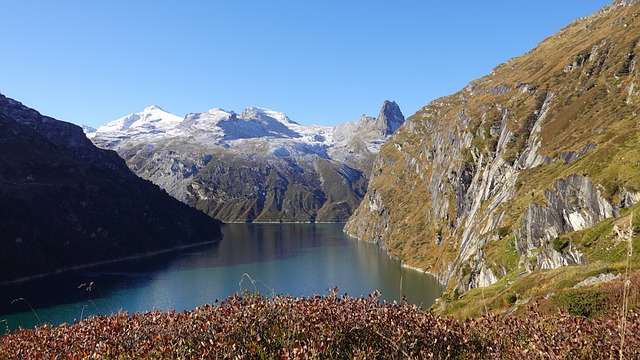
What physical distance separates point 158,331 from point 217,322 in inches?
50.5

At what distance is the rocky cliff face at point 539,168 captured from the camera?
64.1 meters

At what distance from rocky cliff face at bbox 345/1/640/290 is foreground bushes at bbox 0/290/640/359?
164 feet

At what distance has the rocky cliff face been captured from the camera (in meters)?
64.1

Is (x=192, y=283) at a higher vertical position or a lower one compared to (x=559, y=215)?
lower

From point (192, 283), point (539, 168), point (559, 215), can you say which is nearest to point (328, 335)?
point (559, 215)

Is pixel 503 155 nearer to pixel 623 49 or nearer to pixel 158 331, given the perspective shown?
pixel 623 49

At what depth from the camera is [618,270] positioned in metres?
27.7

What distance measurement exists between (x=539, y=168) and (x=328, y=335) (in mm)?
109759

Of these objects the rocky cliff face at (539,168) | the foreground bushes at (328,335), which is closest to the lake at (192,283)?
the rocky cliff face at (539,168)

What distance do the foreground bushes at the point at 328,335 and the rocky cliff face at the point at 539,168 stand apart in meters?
50.0

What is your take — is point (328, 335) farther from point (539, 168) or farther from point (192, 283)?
point (192, 283)

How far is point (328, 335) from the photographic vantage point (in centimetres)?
679

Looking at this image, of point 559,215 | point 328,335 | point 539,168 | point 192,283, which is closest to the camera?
point 328,335

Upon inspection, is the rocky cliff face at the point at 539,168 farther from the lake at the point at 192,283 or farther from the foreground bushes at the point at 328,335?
the foreground bushes at the point at 328,335
